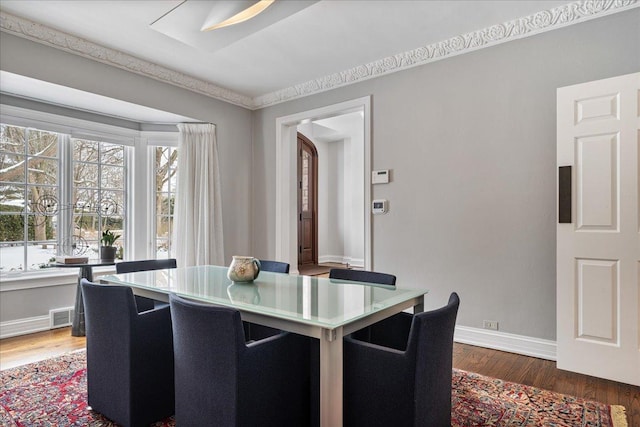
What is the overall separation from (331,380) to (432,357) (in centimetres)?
42

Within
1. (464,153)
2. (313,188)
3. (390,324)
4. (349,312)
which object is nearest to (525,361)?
(390,324)

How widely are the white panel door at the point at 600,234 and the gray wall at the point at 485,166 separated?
0.81ft

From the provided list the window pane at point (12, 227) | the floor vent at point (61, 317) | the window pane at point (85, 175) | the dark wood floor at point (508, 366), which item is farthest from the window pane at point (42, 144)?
the dark wood floor at point (508, 366)

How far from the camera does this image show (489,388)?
239 centimetres

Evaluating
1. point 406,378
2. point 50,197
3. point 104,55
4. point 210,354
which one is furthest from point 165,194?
point 406,378

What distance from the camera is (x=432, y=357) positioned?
1.50 meters

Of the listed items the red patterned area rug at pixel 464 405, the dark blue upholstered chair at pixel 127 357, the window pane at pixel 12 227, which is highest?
the window pane at pixel 12 227

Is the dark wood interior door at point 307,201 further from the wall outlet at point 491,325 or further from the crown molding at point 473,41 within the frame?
the wall outlet at point 491,325

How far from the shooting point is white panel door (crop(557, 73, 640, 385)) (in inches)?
95.4

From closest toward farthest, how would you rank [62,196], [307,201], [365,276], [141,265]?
[365,276] → [141,265] → [62,196] → [307,201]

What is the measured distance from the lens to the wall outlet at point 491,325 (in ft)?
10.3

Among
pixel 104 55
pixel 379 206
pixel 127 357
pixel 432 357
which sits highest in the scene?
pixel 104 55

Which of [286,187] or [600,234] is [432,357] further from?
[286,187]

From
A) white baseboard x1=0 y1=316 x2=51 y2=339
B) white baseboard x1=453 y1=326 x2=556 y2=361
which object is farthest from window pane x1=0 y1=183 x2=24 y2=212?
white baseboard x1=453 y1=326 x2=556 y2=361
